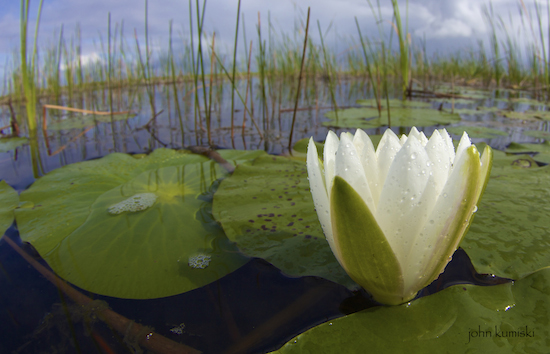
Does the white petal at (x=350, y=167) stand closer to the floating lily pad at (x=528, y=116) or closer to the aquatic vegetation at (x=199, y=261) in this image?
the aquatic vegetation at (x=199, y=261)

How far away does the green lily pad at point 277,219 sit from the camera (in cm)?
72

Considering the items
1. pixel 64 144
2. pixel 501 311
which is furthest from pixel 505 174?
pixel 64 144

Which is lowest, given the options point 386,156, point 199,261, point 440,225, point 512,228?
point 199,261

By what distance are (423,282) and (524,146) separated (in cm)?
168

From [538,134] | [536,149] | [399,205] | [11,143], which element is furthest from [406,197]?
[11,143]

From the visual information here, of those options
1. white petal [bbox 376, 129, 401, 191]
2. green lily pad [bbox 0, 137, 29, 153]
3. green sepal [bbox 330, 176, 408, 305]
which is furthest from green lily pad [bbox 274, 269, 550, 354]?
green lily pad [bbox 0, 137, 29, 153]

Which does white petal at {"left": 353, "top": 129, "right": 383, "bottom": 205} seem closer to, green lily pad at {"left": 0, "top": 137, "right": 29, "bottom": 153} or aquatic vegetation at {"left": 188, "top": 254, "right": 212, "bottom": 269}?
aquatic vegetation at {"left": 188, "top": 254, "right": 212, "bottom": 269}

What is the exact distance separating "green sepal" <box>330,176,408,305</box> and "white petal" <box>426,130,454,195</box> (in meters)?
0.13

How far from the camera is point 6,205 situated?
1.07 m

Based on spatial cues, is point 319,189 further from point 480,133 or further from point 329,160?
point 480,133

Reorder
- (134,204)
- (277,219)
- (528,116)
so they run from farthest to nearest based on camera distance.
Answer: (528,116)
(134,204)
(277,219)

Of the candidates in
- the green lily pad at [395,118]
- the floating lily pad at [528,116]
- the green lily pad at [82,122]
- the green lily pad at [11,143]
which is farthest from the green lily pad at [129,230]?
the floating lily pad at [528,116]

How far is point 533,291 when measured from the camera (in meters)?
0.53

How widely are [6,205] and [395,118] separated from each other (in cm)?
254
